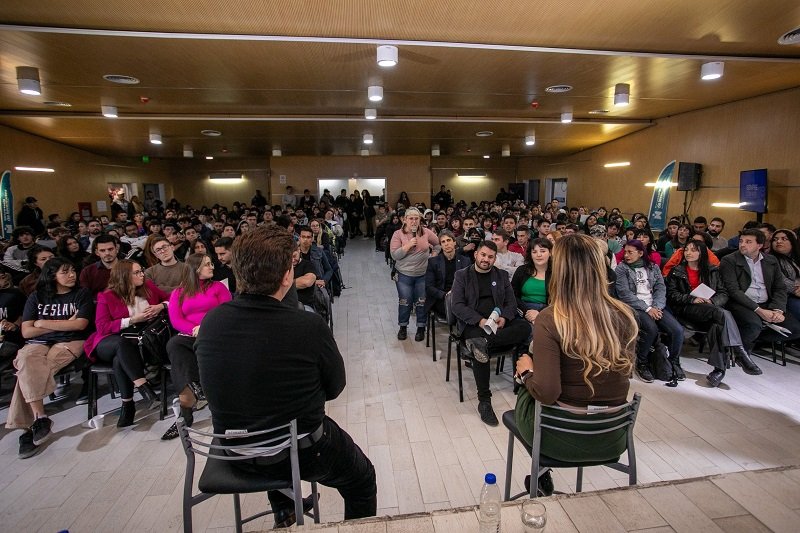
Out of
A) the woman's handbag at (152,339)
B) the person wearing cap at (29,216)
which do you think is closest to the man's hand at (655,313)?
the woman's handbag at (152,339)

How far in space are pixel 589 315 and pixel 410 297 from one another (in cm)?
335

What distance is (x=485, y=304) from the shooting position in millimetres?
3449

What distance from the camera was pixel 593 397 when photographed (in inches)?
66.2

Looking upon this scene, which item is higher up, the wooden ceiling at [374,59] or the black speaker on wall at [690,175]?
the wooden ceiling at [374,59]

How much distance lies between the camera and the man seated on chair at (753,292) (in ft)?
12.7

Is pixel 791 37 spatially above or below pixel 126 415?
above

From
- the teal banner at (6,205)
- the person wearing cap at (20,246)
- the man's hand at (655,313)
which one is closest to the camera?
the man's hand at (655,313)

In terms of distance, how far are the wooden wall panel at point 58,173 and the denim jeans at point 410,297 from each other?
9226 millimetres

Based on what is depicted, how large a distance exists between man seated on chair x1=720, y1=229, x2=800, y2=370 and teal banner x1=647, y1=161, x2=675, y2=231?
6114 millimetres

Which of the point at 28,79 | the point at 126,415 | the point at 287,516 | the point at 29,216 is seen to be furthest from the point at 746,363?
the point at 29,216

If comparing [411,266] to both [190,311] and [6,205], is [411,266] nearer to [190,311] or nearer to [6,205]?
[190,311]

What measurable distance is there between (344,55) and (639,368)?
424 cm

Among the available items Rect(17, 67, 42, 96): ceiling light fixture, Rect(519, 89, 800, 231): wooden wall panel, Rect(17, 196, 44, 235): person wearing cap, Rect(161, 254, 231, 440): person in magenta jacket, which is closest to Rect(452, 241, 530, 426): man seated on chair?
Rect(161, 254, 231, 440): person in magenta jacket

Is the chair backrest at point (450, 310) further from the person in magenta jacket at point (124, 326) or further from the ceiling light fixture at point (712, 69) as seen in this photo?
the ceiling light fixture at point (712, 69)
